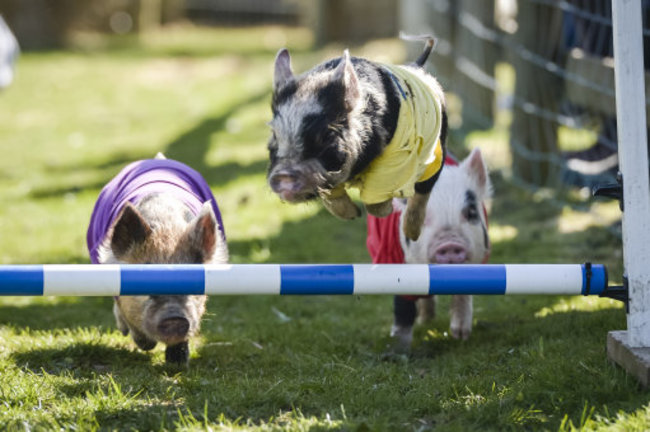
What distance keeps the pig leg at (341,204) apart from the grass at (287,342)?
727mm

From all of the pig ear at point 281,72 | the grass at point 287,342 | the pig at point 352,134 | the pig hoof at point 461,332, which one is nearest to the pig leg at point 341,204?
the pig at point 352,134

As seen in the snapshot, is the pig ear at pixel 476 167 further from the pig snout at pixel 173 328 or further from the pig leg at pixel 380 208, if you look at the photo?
the pig snout at pixel 173 328

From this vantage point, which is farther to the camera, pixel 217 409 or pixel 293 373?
pixel 293 373

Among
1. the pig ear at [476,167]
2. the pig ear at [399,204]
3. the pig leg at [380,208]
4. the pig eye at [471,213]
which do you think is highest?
the pig ear at [476,167]

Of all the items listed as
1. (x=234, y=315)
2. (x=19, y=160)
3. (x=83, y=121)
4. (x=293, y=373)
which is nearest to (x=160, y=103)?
(x=83, y=121)

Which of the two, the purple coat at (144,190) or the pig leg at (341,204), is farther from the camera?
the purple coat at (144,190)

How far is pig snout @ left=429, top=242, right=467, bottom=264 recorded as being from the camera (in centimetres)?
450

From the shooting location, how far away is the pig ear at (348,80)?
140 inches

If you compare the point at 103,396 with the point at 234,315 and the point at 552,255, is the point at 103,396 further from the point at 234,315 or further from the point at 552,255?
the point at 552,255

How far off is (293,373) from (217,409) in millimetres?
690

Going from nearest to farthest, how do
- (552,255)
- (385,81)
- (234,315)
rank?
(385,81) → (234,315) → (552,255)

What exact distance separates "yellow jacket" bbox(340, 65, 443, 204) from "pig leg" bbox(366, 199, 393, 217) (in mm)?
153

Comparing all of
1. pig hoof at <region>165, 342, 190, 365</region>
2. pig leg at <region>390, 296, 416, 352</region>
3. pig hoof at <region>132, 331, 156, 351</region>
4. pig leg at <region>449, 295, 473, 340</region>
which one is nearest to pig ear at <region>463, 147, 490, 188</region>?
pig leg at <region>449, 295, 473, 340</region>

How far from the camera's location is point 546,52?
25.7 ft
